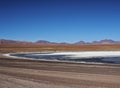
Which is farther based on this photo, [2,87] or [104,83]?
[104,83]

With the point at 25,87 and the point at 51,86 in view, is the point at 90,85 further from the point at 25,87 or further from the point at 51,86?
the point at 25,87

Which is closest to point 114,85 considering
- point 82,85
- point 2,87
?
point 82,85

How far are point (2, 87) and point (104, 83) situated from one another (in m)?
4.78

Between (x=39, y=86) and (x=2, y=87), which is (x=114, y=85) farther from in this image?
(x=2, y=87)

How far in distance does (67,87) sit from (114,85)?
2.18 meters

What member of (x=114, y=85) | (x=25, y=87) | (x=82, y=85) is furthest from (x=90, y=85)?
(x=25, y=87)

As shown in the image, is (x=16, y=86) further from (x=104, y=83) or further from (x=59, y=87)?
(x=104, y=83)

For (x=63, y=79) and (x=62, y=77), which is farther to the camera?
(x=62, y=77)

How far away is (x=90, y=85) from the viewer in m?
11.3

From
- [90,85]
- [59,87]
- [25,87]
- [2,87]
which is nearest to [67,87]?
[59,87]

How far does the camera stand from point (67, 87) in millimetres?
10883

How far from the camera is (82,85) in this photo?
37.4 feet

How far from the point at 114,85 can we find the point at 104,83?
671mm

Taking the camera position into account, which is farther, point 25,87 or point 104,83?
point 104,83
